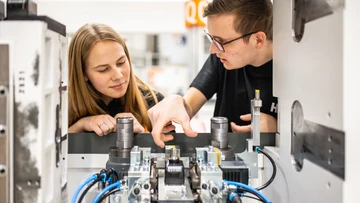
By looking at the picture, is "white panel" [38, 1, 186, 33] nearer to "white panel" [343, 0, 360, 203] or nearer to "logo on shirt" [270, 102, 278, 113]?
"logo on shirt" [270, 102, 278, 113]

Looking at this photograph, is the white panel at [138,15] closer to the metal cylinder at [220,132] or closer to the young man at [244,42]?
the young man at [244,42]

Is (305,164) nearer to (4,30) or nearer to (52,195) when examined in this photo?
(52,195)

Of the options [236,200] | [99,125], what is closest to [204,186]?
[236,200]

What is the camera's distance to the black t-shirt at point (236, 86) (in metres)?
1.43

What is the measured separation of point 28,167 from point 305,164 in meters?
0.63

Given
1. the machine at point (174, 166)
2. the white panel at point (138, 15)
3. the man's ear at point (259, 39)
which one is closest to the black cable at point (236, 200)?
the machine at point (174, 166)

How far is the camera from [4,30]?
74cm

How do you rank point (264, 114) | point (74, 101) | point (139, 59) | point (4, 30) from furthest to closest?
1. point (139, 59)
2. point (74, 101)
3. point (264, 114)
4. point (4, 30)

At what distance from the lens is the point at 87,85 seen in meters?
1.63

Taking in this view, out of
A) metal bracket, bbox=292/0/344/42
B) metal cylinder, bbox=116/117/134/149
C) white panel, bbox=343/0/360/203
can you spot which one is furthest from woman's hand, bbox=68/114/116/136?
white panel, bbox=343/0/360/203

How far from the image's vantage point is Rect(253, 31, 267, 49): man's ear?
146 centimetres

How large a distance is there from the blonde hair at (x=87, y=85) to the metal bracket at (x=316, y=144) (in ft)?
2.62

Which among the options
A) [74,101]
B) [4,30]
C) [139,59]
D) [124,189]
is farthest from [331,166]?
[139,59]

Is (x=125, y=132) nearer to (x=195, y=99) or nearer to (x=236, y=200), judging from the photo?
(x=236, y=200)
